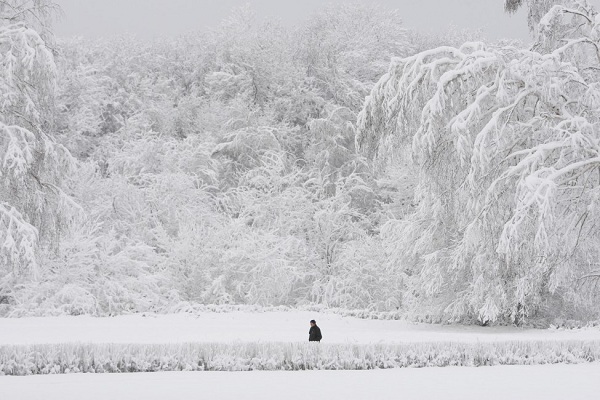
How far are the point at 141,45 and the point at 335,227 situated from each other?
1092 inches

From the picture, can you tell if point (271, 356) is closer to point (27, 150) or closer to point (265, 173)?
point (27, 150)

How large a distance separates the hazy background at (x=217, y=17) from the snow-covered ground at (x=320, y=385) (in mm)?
7460

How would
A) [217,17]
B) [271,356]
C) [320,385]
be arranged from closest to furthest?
[320,385]
[271,356]
[217,17]

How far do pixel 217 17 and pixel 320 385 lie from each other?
5257 cm

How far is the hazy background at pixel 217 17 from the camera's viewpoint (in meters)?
54.1

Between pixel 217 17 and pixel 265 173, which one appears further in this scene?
pixel 217 17

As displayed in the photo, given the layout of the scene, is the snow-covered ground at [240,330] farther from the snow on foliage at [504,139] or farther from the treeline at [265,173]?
the snow on foliage at [504,139]

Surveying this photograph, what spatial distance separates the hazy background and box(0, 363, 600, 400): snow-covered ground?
24.5 ft

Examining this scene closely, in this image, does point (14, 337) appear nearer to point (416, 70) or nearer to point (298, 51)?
point (416, 70)

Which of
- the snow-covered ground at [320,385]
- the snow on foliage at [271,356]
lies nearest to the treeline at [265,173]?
the snow on foliage at [271,356]

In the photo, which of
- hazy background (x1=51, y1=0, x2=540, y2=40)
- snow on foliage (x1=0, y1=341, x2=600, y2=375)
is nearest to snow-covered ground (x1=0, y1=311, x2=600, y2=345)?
snow on foliage (x1=0, y1=341, x2=600, y2=375)

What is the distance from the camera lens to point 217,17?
58688mm

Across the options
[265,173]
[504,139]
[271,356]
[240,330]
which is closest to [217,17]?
[265,173]

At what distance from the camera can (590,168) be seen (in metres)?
12.5
